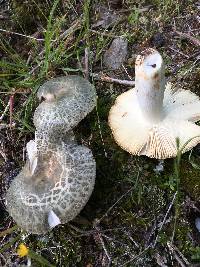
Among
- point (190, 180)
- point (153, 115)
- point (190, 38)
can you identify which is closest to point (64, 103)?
point (153, 115)

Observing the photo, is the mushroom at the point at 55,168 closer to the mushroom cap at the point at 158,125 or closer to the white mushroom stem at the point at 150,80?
the mushroom cap at the point at 158,125

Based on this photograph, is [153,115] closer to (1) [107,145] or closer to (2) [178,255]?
(1) [107,145]

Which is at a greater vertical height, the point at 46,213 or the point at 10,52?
the point at 10,52

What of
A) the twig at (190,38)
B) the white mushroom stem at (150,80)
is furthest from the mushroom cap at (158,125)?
the twig at (190,38)

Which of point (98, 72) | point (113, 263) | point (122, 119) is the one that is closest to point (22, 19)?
point (98, 72)

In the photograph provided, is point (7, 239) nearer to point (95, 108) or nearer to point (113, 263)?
point (113, 263)
